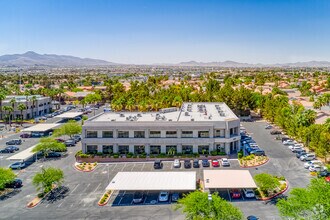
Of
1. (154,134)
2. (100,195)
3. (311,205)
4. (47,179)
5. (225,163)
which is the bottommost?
(100,195)

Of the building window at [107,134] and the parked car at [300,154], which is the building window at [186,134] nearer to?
the building window at [107,134]

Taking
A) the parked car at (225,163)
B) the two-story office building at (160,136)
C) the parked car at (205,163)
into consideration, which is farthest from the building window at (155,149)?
the parked car at (225,163)

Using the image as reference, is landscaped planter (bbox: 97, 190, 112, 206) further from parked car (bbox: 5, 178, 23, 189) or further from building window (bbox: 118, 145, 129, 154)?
building window (bbox: 118, 145, 129, 154)

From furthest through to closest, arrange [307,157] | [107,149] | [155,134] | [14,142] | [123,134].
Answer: [14,142] < [107,149] < [123,134] < [155,134] < [307,157]

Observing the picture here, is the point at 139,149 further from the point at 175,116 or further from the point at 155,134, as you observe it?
the point at 175,116

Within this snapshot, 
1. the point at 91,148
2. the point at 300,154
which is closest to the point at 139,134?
the point at 91,148

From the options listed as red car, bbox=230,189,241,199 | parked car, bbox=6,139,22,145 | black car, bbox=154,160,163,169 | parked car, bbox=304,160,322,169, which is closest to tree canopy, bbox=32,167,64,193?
black car, bbox=154,160,163,169

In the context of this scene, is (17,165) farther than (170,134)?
No

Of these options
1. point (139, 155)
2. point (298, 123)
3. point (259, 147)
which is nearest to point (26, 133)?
point (139, 155)
